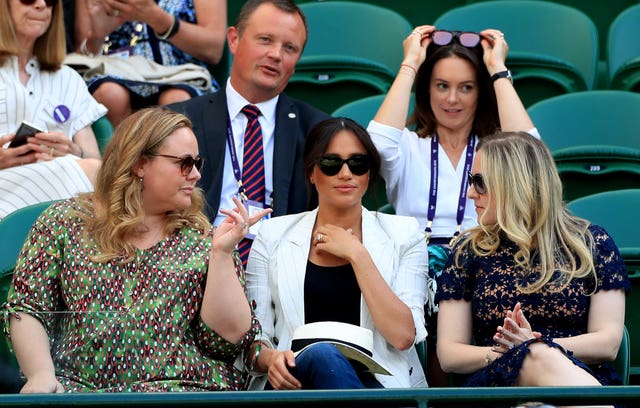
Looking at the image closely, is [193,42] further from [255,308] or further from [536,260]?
[536,260]

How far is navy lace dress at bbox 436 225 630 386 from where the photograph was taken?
390cm

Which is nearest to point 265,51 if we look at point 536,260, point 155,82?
point 155,82

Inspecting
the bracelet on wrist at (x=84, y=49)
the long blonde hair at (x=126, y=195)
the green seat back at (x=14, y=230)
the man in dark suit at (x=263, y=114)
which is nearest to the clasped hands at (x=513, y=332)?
the long blonde hair at (x=126, y=195)

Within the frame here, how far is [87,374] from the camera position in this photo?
3705 mm

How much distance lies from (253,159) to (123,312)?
1.21 m

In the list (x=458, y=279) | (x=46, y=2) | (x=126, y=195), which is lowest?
(x=458, y=279)

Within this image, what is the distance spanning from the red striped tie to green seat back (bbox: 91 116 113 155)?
652 mm

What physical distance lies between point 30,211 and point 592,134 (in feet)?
7.56

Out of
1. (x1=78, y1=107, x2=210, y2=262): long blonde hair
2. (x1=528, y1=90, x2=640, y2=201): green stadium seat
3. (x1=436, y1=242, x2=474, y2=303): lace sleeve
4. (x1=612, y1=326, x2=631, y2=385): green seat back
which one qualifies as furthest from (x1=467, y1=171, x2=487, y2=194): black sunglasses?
(x1=528, y1=90, x2=640, y2=201): green stadium seat

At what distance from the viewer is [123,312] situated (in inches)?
147

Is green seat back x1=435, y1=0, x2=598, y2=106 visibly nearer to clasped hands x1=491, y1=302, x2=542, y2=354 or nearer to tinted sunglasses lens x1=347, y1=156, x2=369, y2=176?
tinted sunglasses lens x1=347, y1=156, x2=369, y2=176

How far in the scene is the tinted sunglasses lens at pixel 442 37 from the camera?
16.1ft

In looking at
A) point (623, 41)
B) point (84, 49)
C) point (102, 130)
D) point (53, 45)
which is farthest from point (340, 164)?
point (623, 41)

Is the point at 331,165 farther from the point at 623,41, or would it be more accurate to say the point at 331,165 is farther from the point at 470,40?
the point at 623,41
